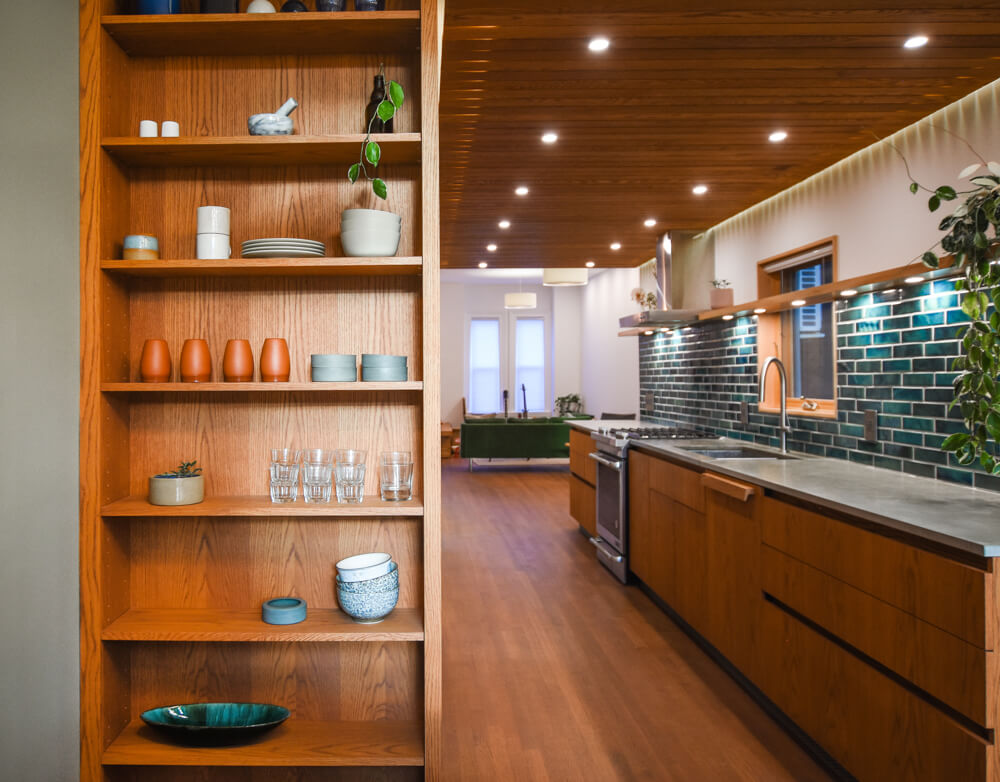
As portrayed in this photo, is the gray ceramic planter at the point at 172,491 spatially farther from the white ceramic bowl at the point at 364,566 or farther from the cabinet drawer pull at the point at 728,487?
the cabinet drawer pull at the point at 728,487

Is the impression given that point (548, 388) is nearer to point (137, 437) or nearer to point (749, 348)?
point (749, 348)

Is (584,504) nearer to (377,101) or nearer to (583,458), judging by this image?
(583,458)

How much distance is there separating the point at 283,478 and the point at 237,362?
350mm

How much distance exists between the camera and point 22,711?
1898 mm

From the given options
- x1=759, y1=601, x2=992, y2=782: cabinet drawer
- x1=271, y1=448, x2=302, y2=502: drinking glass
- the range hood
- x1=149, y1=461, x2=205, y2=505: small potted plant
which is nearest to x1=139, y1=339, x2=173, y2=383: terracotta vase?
x1=149, y1=461, x2=205, y2=505: small potted plant

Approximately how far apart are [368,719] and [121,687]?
73cm

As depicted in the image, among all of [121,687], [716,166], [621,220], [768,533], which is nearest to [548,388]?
[621,220]

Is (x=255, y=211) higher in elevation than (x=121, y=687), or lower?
higher

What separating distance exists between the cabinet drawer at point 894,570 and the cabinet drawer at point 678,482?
0.80 m

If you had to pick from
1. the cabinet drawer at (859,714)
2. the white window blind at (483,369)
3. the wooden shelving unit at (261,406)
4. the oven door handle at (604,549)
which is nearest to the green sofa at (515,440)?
the white window blind at (483,369)

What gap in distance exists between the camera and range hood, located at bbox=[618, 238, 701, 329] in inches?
194

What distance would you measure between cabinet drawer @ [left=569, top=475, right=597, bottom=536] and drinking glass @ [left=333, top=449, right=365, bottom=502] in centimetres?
354

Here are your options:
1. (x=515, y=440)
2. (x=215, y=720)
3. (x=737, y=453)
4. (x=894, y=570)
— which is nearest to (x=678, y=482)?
(x=737, y=453)

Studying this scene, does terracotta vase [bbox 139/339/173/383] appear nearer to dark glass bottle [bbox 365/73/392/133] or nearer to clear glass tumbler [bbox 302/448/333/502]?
clear glass tumbler [bbox 302/448/333/502]
